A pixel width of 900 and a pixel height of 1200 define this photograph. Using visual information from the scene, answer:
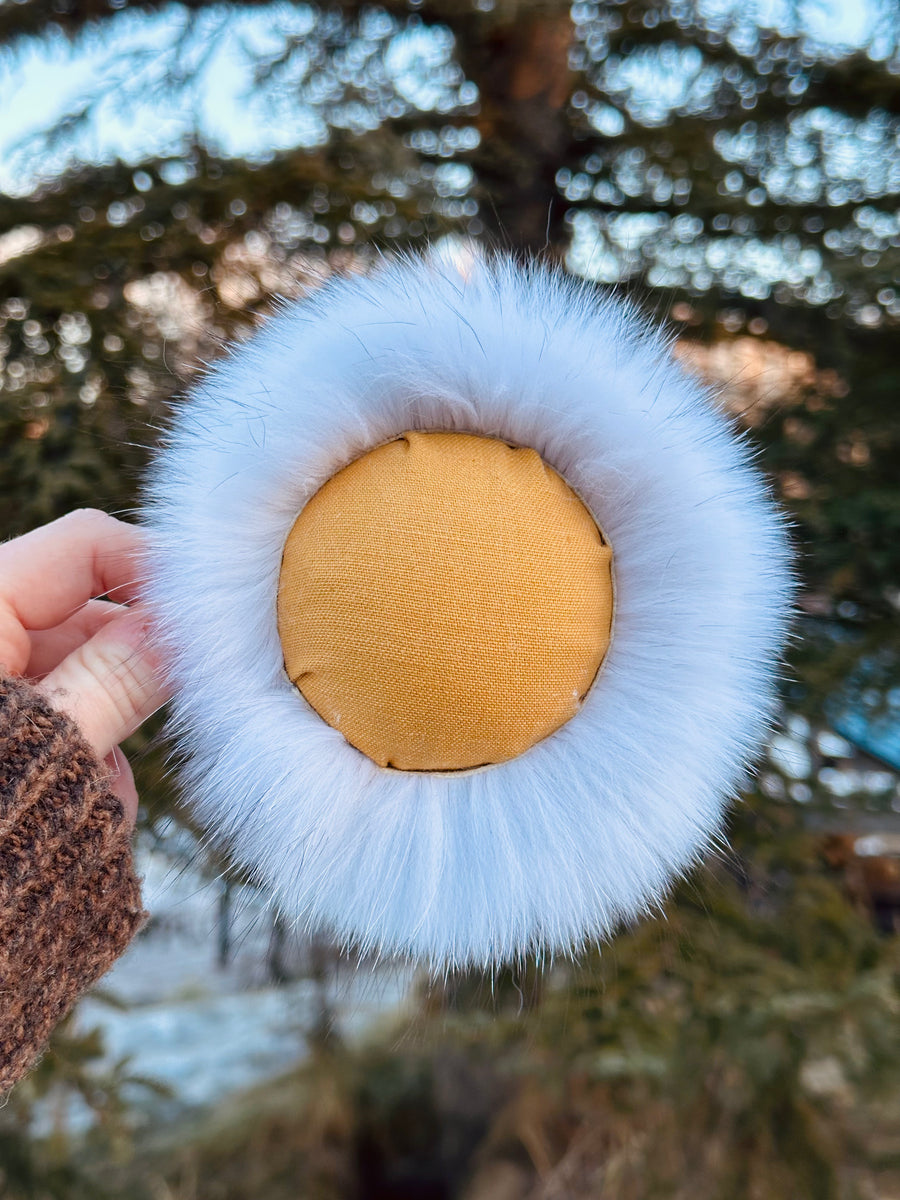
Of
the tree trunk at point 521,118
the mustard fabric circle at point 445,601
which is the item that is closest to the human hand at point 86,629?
the mustard fabric circle at point 445,601

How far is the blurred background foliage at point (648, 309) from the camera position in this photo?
844 mm

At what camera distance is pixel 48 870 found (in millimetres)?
499

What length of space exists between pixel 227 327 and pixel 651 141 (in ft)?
1.98

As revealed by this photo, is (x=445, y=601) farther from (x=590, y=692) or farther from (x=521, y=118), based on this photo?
(x=521, y=118)

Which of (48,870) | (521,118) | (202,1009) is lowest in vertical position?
(202,1009)

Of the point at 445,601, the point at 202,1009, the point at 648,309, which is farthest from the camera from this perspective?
the point at 202,1009

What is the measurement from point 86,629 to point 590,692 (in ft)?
1.33

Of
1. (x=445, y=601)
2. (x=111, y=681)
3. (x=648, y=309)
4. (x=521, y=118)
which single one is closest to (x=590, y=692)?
(x=445, y=601)

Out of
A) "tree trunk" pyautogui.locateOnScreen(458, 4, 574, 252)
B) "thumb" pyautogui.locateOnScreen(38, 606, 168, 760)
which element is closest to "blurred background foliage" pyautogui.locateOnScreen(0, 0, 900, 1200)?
"tree trunk" pyautogui.locateOnScreen(458, 4, 574, 252)

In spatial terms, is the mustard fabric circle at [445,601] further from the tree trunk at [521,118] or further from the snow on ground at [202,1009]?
the tree trunk at [521,118]

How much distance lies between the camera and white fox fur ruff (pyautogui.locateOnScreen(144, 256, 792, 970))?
463 millimetres

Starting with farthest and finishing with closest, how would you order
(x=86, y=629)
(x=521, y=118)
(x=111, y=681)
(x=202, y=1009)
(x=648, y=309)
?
(x=202, y=1009), (x=521, y=118), (x=648, y=309), (x=86, y=629), (x=111, y=681)

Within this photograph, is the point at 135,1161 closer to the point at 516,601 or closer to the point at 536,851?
the point at 536,851

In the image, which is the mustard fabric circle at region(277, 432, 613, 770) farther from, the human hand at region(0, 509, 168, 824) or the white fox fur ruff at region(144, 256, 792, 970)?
the human hand at region(0, 509, 168, 824)
